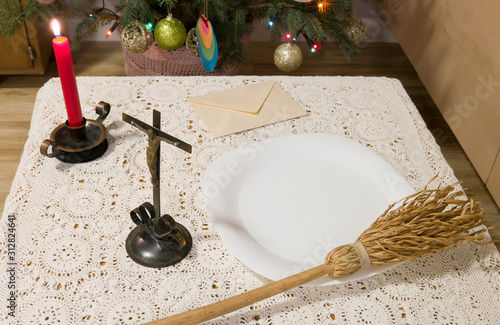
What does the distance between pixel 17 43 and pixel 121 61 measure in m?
0.47

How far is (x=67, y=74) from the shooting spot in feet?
2.80

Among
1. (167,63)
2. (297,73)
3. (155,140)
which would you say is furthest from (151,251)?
(297,73)

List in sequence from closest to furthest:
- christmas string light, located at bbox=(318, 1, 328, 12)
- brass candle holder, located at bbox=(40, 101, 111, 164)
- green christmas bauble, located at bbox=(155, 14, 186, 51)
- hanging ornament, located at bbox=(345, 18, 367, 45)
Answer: brass candle holder, located at bbox=(40, 101, 111, 164) → green christmas bauble, located at bbox=(155, 14, 186, 51) → christmas string light, located at bbox=(318, 1, 328, 12) → hanging ornament, located at bbox=(345, 18, 367, 45)

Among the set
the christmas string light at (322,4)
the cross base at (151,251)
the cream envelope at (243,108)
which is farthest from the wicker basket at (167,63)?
the cross base at (151,251)

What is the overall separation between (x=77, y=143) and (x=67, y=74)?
13 cm

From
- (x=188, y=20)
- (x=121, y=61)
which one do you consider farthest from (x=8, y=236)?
(x=121, y=61)

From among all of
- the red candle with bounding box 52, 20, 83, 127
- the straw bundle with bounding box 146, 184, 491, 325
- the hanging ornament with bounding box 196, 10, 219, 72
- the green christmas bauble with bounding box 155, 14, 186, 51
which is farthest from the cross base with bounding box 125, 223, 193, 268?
the green christmas bauble with bounding box 155, 14, 186, 51

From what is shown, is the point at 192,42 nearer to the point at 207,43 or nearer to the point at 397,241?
the point at 207,43

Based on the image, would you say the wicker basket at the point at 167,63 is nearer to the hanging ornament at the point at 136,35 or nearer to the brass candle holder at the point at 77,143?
the hanging ornament at the point at 136,35

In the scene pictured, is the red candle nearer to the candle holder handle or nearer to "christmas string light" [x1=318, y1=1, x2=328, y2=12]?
the candle holder handle

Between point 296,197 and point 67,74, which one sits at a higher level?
point 67,74

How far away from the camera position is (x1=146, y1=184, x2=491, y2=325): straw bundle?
685mm

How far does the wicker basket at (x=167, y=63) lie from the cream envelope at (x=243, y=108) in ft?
2.37

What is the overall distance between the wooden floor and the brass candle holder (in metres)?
0.76
